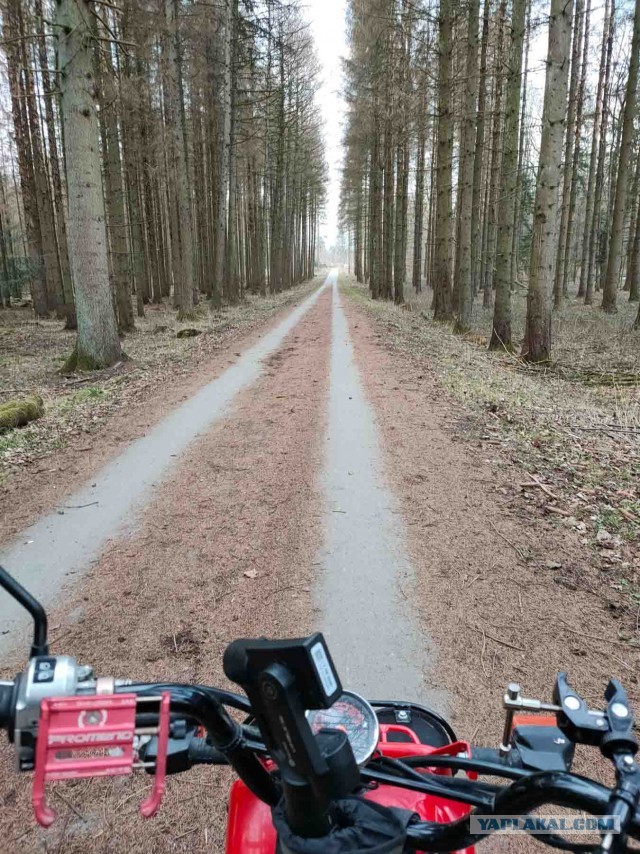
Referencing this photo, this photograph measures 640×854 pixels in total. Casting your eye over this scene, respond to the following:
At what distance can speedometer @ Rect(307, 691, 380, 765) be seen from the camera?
1.17m

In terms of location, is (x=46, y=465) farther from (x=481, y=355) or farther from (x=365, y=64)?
(x=365, y=64)

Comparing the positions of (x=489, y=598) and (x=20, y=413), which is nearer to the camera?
(x=489, y=598)

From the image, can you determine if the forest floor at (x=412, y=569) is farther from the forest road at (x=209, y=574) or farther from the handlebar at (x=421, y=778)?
the handlebar at (x=421, y=778)

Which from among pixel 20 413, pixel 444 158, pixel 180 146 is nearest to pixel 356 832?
pixel 20 413

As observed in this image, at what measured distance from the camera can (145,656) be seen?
10.3 feet

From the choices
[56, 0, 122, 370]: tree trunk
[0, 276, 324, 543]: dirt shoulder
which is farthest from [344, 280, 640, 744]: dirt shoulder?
[56, 0, 122, 370]: tree trunk

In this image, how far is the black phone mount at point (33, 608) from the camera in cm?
106

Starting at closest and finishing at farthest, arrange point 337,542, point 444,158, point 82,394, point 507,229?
point 337,542 < point 82,394 < point 507,229 < point 444,158

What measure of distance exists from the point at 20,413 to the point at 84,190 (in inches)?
201

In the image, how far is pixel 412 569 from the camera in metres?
4.07

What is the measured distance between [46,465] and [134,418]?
1910 millimetres

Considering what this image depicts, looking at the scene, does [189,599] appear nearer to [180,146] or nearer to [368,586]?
[368,586]

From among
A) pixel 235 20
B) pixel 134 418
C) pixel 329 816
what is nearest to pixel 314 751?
pixel 329 816

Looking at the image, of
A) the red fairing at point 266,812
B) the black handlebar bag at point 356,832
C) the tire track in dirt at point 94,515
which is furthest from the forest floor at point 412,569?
the black handlebar bag at point 356,832
